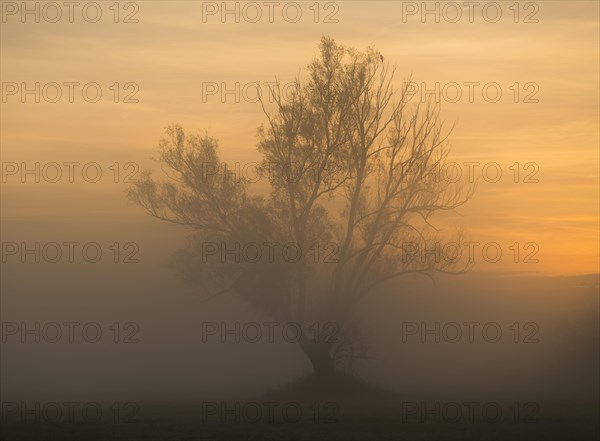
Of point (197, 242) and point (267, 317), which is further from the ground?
point (197, 242)

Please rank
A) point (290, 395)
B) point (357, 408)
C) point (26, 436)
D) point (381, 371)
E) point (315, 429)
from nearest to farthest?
point (26, 436) → point (315, 429) → point (357, 408) → point (290, 395) → point (381, 371)

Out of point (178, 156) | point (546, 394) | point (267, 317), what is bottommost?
point (546, 394)

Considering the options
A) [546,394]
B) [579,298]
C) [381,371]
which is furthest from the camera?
[579,298]

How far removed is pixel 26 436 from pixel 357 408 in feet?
41.4

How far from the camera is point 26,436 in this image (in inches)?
795

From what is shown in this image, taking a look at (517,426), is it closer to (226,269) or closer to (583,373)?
(226,269)

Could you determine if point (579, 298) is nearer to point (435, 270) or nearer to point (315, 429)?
point (435, 270)

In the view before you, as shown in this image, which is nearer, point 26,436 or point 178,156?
point 26,436

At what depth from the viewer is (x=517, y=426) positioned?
74.5ft

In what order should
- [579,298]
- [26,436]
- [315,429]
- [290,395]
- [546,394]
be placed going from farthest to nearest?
[579,298] → [546,394] → [290,395] → [315,429] → [26,436]

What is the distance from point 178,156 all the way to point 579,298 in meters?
22.9

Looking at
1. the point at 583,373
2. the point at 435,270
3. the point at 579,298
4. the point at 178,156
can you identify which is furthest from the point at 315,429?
the point at 579,298

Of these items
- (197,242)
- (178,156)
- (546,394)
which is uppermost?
(178,156)

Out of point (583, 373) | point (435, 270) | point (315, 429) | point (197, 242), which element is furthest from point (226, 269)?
point (583, 373)
